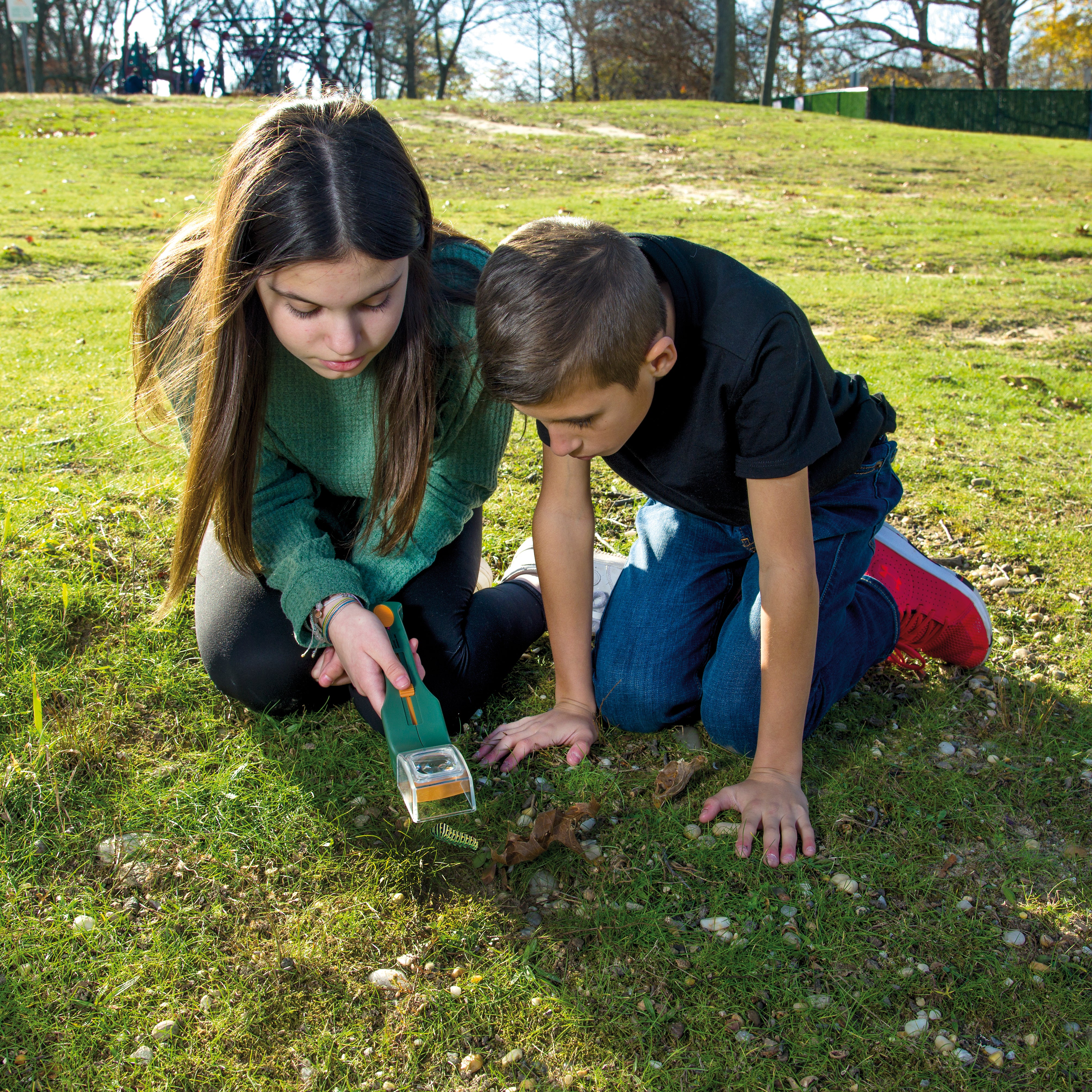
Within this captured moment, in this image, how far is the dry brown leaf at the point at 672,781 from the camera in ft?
7.04

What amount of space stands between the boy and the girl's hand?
325 millimetres

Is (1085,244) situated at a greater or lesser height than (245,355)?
greater

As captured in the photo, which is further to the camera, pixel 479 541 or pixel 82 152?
pixel 82 152

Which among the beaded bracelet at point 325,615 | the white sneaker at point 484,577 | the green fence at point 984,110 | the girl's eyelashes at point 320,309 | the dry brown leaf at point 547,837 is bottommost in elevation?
the dry brown leaf at point 547,837

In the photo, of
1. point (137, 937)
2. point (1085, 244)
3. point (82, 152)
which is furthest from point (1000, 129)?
point (137, 937)

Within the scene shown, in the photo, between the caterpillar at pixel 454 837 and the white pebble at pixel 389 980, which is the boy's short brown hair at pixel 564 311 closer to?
the caterpillar at pixel 454 837

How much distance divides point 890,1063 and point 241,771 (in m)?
1.49

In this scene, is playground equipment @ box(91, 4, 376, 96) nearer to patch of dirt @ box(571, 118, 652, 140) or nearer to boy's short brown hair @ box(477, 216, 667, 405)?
patch of dirt @ box(571, 118, 652, 140)

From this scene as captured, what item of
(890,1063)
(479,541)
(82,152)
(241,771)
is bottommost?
(890,1063)

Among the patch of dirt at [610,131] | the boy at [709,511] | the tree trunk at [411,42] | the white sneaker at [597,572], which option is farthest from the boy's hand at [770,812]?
the tree trunk at [411,42]

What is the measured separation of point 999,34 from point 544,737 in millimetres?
31892

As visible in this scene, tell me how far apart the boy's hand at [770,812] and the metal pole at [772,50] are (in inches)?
881

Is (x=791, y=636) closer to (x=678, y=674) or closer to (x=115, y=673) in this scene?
(x=678, y=674)

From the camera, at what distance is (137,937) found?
5.92 feet
